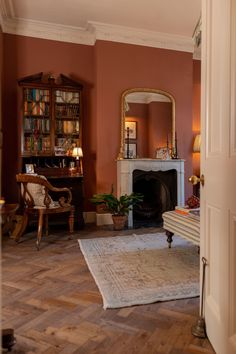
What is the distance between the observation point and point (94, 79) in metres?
4.82

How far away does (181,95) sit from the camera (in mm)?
5184

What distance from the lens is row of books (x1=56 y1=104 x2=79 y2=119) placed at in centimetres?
450

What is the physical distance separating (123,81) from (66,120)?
1.21 meters

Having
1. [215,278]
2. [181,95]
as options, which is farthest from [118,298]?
[181,95]

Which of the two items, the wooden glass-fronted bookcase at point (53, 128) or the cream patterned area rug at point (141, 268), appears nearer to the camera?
the cream patterned area rug at point (141, 268)

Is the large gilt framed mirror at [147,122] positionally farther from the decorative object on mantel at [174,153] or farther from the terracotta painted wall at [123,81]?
the terracotta painted wall at [123,81]

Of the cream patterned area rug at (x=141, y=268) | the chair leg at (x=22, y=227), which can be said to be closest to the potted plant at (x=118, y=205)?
the cream patterned area rug at (x=141, y=268)

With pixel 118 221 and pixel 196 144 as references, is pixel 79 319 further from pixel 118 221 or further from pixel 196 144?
pixel 196 144

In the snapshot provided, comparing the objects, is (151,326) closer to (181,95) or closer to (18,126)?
(18,126)

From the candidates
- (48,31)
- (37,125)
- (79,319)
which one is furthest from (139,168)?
(79,319)

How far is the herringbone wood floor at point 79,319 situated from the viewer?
1.48 m

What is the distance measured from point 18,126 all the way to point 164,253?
3024 millimetres

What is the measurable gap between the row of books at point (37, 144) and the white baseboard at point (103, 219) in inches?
54.7

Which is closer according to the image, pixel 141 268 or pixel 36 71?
pixel 141 268
